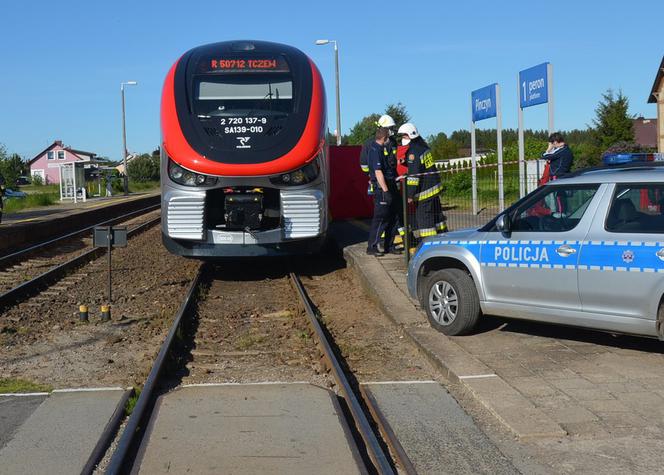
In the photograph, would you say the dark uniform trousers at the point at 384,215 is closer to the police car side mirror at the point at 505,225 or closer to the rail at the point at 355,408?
the rail at the point at 355,408

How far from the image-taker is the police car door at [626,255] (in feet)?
20.9

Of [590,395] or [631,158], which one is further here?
[631,158]

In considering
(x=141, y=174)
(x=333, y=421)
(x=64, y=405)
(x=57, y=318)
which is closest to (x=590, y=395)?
(x=333, y=421)

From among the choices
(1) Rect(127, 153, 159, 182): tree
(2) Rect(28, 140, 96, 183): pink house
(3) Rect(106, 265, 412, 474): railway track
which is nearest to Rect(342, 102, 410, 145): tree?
(3) Rect(106, 265, 412, 474): railway track

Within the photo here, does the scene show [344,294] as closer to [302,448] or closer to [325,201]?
[325,201]

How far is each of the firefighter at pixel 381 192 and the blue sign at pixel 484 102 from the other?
22.0 ft

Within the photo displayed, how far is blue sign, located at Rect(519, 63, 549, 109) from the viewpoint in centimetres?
1479

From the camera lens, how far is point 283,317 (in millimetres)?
9789

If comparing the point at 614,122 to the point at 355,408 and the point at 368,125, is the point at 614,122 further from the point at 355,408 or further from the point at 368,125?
the point at 355,408

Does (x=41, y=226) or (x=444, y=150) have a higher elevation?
(x=444, y=150)

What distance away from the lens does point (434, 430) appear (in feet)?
17.7

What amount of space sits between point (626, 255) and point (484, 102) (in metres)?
13.7

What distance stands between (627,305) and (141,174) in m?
104

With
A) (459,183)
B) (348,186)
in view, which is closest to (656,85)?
(348,186)
